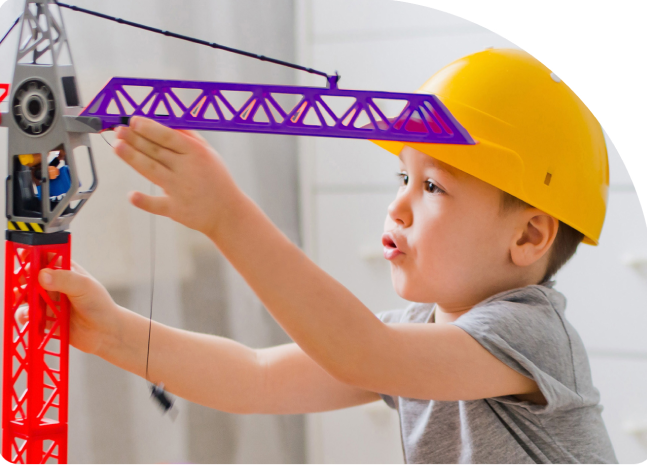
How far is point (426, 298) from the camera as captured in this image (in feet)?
1.70

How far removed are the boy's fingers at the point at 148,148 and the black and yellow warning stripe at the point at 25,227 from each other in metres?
0.12

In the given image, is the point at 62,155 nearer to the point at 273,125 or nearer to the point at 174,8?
the point at 273,125

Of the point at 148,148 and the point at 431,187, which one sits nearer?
the point at 148,148

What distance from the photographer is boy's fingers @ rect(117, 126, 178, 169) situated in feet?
1.15

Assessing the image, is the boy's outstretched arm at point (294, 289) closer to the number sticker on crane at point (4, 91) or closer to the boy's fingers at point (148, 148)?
the boy's fingers at point (148, 148)

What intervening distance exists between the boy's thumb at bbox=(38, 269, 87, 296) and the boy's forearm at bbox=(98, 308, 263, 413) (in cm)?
6

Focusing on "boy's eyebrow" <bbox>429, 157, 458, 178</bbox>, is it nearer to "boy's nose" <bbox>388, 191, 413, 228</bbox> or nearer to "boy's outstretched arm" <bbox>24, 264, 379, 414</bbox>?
"boy's nose" <bbox>388, 191, 413, 228</bbox>

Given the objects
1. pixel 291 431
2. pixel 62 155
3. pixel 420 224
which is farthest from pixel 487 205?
pixel 291 431

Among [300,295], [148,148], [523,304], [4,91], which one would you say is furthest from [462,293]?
[4,91]

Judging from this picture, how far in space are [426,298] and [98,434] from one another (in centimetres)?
49

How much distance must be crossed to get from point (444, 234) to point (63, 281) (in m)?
0.30

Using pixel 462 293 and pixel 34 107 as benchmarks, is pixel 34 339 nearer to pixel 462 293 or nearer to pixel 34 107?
pixel 34 107

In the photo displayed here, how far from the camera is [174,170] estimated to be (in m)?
0.35

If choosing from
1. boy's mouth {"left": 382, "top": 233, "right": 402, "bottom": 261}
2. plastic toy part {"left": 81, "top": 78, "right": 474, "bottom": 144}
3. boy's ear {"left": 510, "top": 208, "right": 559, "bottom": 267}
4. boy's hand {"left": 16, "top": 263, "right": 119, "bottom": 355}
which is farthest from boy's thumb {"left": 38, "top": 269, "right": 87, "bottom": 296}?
boy's ear {"left": 510, "top": 208, "right": 559, "bottom": 267}
